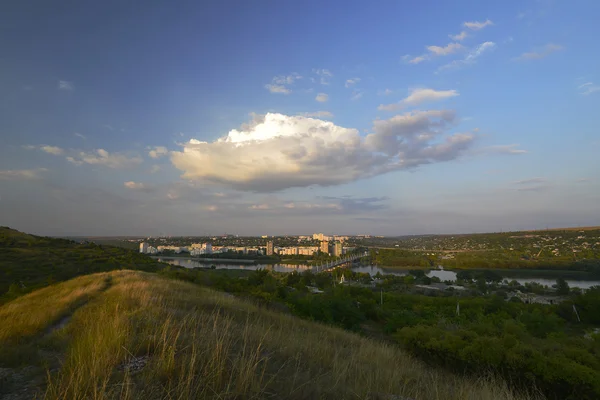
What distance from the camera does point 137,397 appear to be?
7.95ft

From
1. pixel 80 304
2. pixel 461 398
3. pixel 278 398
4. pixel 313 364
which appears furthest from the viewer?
pixel 80 304

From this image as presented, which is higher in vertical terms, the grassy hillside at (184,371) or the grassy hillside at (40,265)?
the grassy hillside at (184,371)

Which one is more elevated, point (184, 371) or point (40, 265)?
point (184, 371)

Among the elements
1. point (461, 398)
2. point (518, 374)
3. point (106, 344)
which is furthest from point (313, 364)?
point (518, 374)

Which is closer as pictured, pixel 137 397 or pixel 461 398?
pixel 137 397

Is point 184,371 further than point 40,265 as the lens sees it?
No

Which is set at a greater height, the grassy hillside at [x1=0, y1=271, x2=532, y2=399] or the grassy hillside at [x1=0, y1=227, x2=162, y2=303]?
the grassy hillside at [x1=0, y1=271, x2=532, y2=399]

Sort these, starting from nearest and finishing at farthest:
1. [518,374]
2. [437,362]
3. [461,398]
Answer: [461,398]
[518,374]
[437,362]

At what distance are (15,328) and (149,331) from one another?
520 centimetres

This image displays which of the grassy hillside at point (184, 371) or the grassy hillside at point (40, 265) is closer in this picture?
the grassy hillside at point (184, 371)

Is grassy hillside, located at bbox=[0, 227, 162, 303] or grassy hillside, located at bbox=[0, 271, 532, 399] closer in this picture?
grassy hillside, located at bbox=[0, 271, 532, 399]

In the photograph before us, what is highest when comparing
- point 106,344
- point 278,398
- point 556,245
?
point 106,344

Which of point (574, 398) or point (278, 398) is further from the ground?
point (278, 398)

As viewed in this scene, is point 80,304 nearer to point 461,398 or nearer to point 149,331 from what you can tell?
point 149,331
